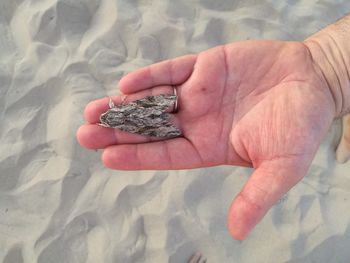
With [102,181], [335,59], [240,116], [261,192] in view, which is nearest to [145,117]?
[240,116]

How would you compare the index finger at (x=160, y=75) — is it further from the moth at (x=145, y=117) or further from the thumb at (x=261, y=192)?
the thumb at (x=261, y=192)

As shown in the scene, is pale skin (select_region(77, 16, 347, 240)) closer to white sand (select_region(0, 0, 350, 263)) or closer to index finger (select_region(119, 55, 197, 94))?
index finger (select_region(119, 55, 197, 94))

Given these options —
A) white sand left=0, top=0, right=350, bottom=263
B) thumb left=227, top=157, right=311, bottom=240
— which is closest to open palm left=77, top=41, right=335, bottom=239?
thumb left=227, top=157, right=311, bottom=240

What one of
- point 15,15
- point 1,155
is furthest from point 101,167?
point 15,15

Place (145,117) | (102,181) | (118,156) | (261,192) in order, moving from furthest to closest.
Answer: (102,181) → (145,117) → (118,156) → (261,192)

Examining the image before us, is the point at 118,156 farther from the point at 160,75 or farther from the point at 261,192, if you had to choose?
the point at 261,192

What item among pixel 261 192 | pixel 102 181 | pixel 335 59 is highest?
pixel 335 59

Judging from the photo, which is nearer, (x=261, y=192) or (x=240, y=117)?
(x=261, y=192)

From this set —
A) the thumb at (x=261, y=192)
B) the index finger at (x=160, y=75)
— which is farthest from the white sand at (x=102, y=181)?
the thumb at (x=261, y=192)
